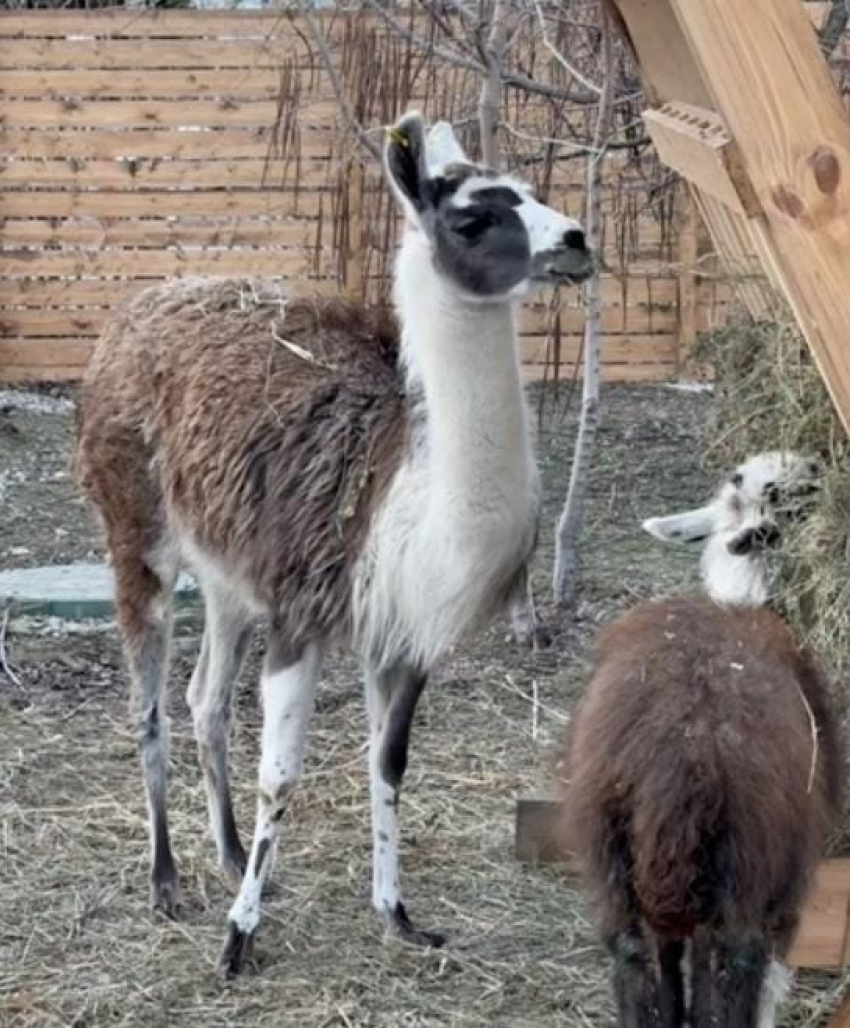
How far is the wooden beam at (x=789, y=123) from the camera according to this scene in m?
3.18

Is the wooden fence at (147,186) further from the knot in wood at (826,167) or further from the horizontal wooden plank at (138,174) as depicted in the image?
the knot in wood at (826,167)

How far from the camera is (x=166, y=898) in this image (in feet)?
17.5

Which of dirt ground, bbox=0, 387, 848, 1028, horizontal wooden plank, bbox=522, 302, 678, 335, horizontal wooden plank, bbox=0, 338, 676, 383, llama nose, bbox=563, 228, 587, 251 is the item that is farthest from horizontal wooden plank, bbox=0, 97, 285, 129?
llama nose, bbox=563, 228, 587, 251

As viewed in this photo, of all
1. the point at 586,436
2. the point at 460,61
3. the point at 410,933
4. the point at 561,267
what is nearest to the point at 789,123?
the point at 561,267

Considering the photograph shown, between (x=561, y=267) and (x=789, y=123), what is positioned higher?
(x=789, y=123)

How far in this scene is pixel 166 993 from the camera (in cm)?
479

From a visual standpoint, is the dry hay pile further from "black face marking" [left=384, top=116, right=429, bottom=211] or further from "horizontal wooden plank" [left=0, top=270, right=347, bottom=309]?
"horizontal wooden plank" [left=0, top=270, right=347, bottom=309]

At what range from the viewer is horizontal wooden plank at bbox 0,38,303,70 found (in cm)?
1289

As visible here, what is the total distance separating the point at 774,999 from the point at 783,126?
6.21 ft

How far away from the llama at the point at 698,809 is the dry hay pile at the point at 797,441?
17.2 inches

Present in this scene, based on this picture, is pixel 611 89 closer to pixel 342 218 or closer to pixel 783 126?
pixel 342 218

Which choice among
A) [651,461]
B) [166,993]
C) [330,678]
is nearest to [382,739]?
[166,993]

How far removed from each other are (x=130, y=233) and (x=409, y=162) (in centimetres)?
878

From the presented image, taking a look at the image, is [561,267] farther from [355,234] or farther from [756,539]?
[355,234]
